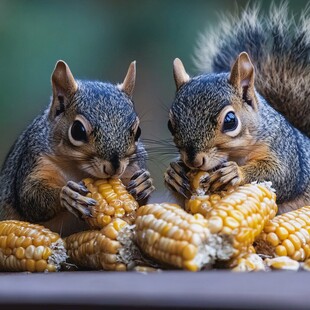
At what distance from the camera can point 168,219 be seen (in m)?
1.43

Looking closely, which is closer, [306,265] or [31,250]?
[306,265]

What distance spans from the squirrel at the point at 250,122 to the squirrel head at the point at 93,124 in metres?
0.11

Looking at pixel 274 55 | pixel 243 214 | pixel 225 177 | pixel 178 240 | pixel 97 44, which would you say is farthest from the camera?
pixel 97 44

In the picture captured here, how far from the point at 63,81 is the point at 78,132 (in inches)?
6.6

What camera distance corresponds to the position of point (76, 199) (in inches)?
65.4

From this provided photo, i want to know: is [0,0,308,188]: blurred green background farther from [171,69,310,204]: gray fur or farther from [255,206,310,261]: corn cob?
[255,206,310,261]: corn cob

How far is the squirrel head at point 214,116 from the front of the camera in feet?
5.61

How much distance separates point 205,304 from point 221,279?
0.76 feet

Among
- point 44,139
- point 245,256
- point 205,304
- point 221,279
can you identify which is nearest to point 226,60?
point 44,139

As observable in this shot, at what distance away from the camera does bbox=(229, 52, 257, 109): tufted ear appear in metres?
Result: 1.84

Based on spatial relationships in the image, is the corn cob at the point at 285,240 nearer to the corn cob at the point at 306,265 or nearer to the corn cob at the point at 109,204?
the corn cob at the point at 306,265

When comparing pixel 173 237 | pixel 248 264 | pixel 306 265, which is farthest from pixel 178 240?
pixel 306 265

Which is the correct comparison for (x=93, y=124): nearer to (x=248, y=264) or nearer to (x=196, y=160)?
(x=196, y=160)

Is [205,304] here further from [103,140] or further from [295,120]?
[295,120]
